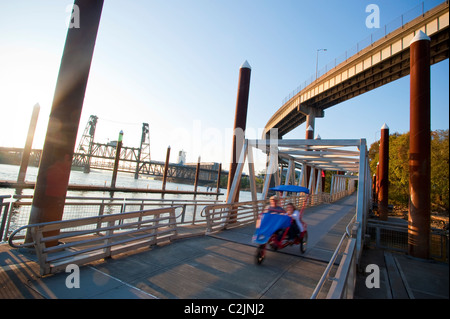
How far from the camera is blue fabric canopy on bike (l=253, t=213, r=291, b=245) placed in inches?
229

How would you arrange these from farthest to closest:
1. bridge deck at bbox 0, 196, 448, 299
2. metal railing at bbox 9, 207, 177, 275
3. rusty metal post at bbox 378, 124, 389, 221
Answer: rusty metal post at bbox 378, 124, 389, 221
metal railing at bbox 9, 207, 177, 275
bridge deck at bbox 0, 196, 448, 299

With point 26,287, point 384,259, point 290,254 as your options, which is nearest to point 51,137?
point 26,287

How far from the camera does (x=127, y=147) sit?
11638cm

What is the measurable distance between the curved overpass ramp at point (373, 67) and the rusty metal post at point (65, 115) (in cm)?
1387

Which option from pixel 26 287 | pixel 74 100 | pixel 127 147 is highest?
pixel 127 147

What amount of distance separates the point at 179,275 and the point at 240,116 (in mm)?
8203

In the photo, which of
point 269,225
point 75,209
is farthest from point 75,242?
point 75,209

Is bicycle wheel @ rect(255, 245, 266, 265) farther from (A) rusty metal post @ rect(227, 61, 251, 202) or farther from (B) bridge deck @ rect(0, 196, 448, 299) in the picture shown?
(A) rusty metal post @ rect(227, 61, 251, 202)

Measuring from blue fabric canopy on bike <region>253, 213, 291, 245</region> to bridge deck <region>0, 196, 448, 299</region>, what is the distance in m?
0.59

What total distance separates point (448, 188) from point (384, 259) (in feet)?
23.9

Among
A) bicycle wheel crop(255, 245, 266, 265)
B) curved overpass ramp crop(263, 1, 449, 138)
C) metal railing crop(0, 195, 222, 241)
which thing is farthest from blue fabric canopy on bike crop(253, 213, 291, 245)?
curved overpass ramp crop(263, 1, 449, 138)

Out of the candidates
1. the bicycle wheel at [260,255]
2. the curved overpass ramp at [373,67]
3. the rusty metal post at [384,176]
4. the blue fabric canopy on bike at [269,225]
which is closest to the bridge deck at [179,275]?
the bicycle wheel at [260,255]

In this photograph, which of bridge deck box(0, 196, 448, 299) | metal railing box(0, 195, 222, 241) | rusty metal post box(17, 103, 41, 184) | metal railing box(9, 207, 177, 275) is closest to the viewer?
bridge deck box(0, 196, 448, 299)
